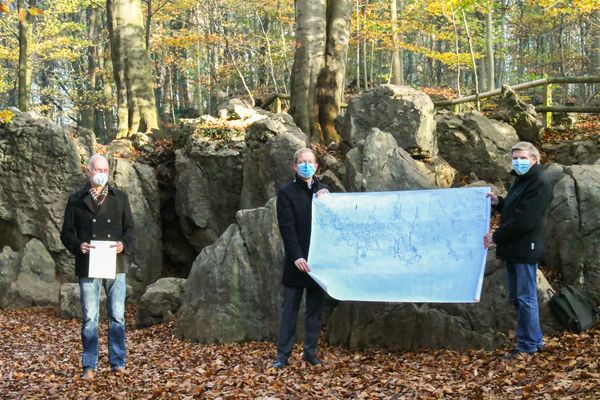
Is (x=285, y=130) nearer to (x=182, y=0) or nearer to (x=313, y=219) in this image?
(x=313, y=219)

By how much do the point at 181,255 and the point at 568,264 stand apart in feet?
33.8

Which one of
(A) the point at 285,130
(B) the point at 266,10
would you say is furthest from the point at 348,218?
(B) the point at 266,10

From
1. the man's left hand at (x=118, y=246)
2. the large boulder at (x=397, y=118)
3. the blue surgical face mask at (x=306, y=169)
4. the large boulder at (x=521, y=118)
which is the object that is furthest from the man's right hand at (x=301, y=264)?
the large boulder at (x=521, y=118)

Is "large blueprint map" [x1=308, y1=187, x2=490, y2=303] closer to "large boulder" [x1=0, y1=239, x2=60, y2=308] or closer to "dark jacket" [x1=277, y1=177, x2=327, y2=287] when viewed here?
"dark jacket" [x1=277, y1=177, x2=327, y2=287]

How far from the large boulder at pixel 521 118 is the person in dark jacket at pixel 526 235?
8.16m

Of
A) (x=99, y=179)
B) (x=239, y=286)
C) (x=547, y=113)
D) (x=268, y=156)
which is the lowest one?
(x=239, y=286)

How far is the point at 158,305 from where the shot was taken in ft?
38.8

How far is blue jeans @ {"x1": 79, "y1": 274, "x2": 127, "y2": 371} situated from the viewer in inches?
282

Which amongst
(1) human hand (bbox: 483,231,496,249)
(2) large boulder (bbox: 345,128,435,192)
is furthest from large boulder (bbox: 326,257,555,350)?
(2) large boulder (bbox: 345,128,435,192)

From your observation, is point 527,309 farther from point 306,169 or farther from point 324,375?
point 306,169

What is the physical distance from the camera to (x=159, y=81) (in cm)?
4297

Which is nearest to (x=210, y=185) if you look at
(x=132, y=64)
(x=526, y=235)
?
(x=132, y=64)

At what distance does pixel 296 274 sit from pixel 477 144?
23.6 feet

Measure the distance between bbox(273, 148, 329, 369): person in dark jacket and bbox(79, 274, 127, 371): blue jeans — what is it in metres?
1.69
